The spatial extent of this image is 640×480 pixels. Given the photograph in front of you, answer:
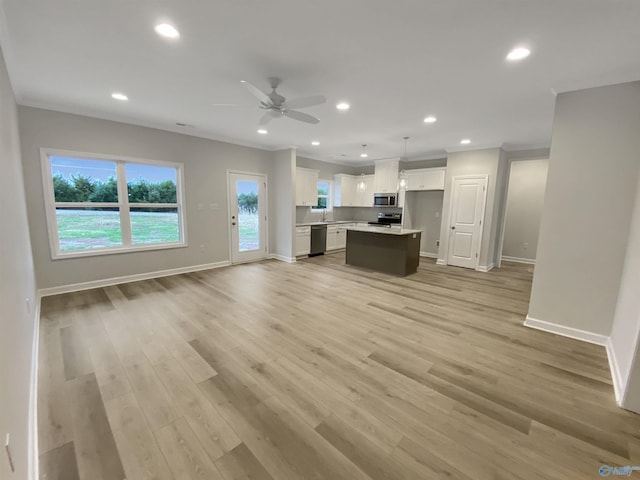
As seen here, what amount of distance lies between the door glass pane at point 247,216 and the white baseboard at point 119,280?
77 centimetres

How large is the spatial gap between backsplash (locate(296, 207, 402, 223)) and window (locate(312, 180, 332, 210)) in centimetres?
19

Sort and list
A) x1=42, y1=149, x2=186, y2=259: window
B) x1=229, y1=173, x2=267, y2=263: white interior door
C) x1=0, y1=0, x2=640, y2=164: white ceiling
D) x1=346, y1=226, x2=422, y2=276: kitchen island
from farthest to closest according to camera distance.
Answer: x1=229, y1=173, x2=267, y2=263: white interior door < x1=346, y1=226, x2=422, y2=276: kitchen island < x1=42, y1=149, x2=186, y2=259: window < x1=0, y1=0, x2=640, y2=164: white ceiling

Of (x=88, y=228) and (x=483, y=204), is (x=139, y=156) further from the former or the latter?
(x=483, y=204)

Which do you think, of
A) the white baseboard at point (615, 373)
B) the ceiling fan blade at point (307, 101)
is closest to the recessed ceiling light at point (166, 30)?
the ceiling fan blade at point (307, 101)

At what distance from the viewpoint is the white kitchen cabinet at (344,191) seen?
8.19 m

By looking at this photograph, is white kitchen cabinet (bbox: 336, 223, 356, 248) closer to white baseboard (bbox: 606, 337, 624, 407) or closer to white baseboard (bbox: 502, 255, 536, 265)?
white baseboard (bbox: 502, 255, 536, 265)

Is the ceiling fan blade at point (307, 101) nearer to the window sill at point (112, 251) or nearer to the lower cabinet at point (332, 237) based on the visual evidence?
the window sill at point (112, 251)

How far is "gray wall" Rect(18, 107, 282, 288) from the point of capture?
3.70 meters

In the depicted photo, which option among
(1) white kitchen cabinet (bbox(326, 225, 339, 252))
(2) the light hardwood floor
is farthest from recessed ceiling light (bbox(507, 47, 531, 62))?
(1) white kitchen cabinet (bbox(326, 225, 339, 252))

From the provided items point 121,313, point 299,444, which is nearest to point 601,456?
point 299,444

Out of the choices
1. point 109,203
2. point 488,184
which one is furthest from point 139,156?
point 488,184

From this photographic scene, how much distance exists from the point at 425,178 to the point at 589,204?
4.22 m

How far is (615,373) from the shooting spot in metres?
2.29

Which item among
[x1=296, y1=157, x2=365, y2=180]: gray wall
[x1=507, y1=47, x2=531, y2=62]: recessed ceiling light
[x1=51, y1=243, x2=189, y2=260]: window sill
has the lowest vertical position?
[x1=51, y1=243, x2=189, y2=260]: window sill
